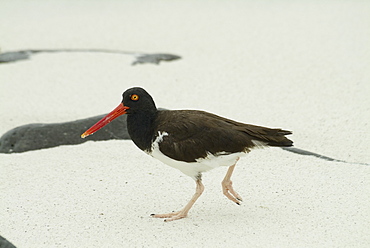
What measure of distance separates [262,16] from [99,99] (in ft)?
15.7

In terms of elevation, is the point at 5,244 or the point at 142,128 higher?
the point at 142,128

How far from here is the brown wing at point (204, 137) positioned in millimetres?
3764

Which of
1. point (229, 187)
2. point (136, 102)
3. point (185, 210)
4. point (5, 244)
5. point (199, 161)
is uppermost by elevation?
point (136, 102)

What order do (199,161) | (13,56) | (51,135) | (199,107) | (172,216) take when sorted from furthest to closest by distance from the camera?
(13,56), (199,107), (51,135), (172,216), (199,161)

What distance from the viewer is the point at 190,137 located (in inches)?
150

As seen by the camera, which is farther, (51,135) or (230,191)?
(51,135)

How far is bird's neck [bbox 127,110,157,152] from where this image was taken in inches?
152

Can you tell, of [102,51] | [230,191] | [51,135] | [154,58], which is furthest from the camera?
[102,51]

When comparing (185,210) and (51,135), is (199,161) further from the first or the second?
(51,135)

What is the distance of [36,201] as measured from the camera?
429cm

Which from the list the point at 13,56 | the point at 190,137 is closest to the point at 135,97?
Answer: the point at 190,137

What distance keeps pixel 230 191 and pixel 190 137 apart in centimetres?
62

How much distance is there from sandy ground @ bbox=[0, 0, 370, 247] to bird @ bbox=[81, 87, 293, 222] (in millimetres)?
471

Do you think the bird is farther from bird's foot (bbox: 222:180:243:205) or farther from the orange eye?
bird's foot (bbox: 222:180:243:205)
